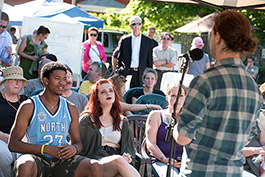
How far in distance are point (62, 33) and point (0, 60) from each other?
88.1 inches

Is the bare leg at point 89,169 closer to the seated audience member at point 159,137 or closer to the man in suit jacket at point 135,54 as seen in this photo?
the seated audience member at point 159,137

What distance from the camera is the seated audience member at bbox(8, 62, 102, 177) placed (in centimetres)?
410

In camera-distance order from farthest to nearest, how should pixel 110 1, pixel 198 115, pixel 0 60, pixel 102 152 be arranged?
pixel 110 1
pixel 0 60
pixel 102 152
pixel 198 115

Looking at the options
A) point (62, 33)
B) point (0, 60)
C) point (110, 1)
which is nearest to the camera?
point (0, 60)

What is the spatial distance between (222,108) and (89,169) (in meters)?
2.04

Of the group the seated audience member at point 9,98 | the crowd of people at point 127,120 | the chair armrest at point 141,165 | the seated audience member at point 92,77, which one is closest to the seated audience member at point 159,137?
the crowd of people at point 127,120

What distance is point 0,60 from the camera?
7938 mm

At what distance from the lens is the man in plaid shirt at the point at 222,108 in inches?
99.6

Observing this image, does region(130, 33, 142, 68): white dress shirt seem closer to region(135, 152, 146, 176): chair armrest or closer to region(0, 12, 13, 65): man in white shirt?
region(0, 12, 13, 65): man in white shirt

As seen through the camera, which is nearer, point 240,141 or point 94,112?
point 240,141

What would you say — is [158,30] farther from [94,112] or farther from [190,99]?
[190,99]

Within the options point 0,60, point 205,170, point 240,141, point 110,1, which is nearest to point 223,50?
point 240,141

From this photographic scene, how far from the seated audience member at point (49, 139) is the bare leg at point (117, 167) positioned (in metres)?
0.19

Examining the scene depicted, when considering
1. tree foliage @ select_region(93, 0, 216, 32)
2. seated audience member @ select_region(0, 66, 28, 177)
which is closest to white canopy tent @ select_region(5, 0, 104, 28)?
tree foliage @ select_region(93, 0, 216, 32)
